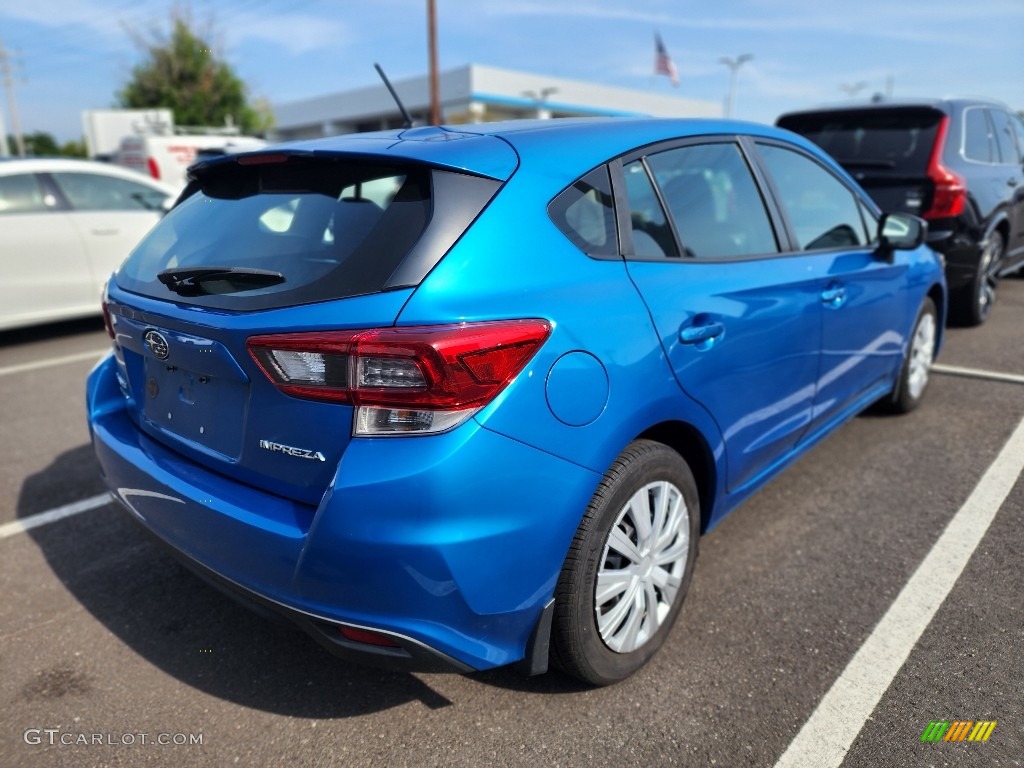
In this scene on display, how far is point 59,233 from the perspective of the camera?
6.73 m

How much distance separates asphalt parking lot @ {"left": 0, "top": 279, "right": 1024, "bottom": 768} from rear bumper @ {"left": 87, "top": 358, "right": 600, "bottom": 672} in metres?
0.13

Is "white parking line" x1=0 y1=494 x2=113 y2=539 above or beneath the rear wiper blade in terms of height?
beneath

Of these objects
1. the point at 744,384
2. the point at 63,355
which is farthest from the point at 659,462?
the point at 63,355

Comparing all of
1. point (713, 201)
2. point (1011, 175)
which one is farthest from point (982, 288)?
point (713, 201)

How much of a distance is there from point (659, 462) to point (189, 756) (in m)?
1.51

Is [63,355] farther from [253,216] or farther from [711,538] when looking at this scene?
[711,538]

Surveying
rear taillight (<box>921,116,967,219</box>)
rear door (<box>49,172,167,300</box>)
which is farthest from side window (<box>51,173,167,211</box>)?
rear taillight (<box>921,116,967,219</box>)

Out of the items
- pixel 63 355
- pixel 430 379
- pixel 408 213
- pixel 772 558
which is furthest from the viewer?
pixel 63 355

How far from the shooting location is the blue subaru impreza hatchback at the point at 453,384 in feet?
5.70

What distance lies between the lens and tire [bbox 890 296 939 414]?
13.7 ft

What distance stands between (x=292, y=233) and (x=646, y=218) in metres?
1.09

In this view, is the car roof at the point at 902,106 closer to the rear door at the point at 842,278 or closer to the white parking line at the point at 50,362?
the rear door at the point at 842,278

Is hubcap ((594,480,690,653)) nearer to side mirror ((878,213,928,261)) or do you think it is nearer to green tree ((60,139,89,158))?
side mirror ((878,213,928,261))

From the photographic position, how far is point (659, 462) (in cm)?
221
